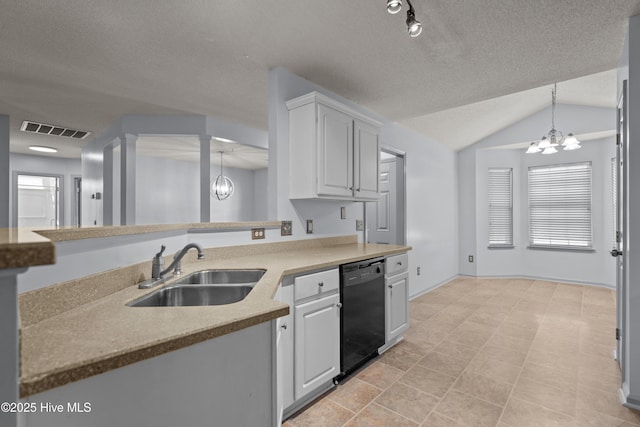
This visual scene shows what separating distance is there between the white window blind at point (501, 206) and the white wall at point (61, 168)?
328 inches

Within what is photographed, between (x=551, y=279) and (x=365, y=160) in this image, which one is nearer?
(x=365, y=160)

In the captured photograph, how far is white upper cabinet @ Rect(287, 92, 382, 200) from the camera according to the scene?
2532 millimetres

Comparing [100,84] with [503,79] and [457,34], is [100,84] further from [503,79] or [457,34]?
[503,79]

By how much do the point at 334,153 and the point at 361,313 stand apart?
51.4 inches

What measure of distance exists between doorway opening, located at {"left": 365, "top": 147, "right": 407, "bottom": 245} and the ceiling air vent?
168 inches

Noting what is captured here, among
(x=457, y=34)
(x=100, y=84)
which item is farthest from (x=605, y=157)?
(x=100, y=84)

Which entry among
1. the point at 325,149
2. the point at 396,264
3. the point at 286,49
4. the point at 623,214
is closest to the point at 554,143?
the point at 623,214

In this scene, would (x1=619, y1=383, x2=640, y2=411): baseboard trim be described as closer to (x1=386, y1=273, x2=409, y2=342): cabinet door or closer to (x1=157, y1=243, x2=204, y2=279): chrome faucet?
(x1=386, y1=273, x2=409, y2=342): cabinet door

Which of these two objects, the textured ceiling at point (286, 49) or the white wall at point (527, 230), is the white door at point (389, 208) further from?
the white wall at point (527, 230)

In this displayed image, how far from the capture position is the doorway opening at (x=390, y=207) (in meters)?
4.33

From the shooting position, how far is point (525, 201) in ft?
19.1

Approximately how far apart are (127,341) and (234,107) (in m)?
3.23

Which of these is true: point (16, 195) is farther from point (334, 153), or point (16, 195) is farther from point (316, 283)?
point (316, 283)

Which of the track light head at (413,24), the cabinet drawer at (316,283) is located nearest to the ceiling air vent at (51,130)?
the cabinet drawer at (316,283)
